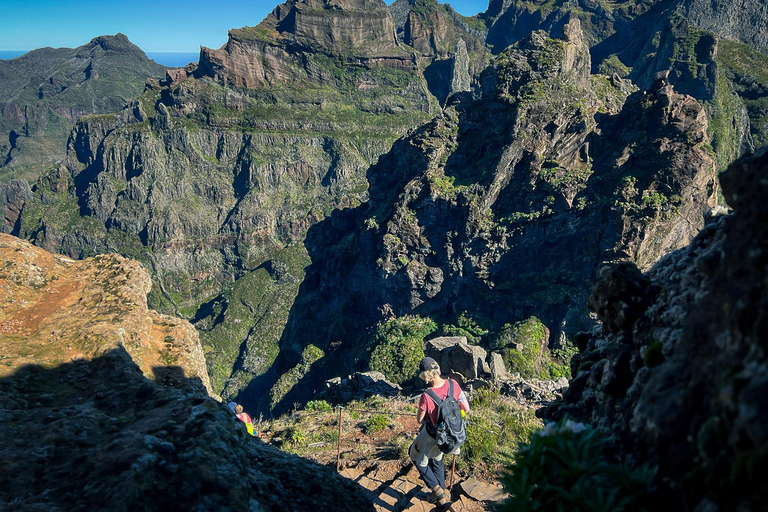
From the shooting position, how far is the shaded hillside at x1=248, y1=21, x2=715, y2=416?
49.3 metres

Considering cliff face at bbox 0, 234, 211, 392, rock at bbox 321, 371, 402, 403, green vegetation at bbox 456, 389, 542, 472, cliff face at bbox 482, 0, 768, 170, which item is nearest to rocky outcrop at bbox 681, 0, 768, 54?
cliff face at bbox 482, 0, 768, 170

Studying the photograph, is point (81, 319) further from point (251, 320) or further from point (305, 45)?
point (305, 45)

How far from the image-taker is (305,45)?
175125 mm

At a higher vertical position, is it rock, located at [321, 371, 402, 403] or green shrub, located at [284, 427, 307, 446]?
green shrub, located at [284, 427, 307, 446]

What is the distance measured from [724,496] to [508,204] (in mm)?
62026

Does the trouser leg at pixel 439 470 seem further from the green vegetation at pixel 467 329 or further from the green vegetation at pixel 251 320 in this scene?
the green vegetation at pixel 251 320

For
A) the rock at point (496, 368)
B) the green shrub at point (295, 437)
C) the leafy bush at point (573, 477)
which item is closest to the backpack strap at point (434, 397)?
the leafy bush at point (573, 477)

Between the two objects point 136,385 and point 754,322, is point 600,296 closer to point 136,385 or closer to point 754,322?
point 754,322

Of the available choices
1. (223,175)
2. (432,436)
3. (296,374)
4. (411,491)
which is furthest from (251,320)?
(432,436)

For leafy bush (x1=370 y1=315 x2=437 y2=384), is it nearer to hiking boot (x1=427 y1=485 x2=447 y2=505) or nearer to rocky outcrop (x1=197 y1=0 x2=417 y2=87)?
hiking boot (x1=427 y1=485 x2=447 y2=505)

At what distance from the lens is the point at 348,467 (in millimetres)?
10625

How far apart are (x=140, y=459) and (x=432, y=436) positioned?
4.67m

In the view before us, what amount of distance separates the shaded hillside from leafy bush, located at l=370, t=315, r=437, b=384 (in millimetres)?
3095

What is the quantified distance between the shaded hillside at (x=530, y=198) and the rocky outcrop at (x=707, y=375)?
49888mm
